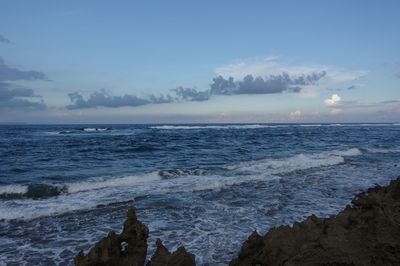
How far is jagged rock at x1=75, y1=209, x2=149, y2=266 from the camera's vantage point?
4462mm

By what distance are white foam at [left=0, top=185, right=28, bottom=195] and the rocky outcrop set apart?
36.3 feet

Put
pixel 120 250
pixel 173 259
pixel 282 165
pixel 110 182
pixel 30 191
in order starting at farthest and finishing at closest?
pixel 282 165
pixel 110 182
pixel 30 191
pixel 120 250
pixel 173 259

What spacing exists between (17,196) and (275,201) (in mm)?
9094

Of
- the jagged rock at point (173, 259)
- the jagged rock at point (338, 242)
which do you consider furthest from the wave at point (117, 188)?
the jagged rock at point (338, 242)

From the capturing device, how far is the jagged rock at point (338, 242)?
477 cm

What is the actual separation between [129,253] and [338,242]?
2688mm

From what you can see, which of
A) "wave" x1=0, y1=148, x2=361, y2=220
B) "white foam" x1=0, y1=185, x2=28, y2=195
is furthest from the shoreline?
"white foam" x1=0, y1=185, x2=28, y2=195

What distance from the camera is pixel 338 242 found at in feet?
16.2

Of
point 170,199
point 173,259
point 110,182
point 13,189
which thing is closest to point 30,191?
point 13,189

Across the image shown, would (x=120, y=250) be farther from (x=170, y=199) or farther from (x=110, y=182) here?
(x=110, y=182)

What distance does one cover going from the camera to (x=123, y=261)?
15.6ft

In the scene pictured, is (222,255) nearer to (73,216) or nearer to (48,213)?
(73,216)

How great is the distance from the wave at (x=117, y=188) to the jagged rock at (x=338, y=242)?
7.35 m

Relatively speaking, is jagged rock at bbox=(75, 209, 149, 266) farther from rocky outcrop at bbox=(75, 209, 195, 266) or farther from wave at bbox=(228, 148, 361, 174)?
wave at bbox=(228, 148, 361, 174)
